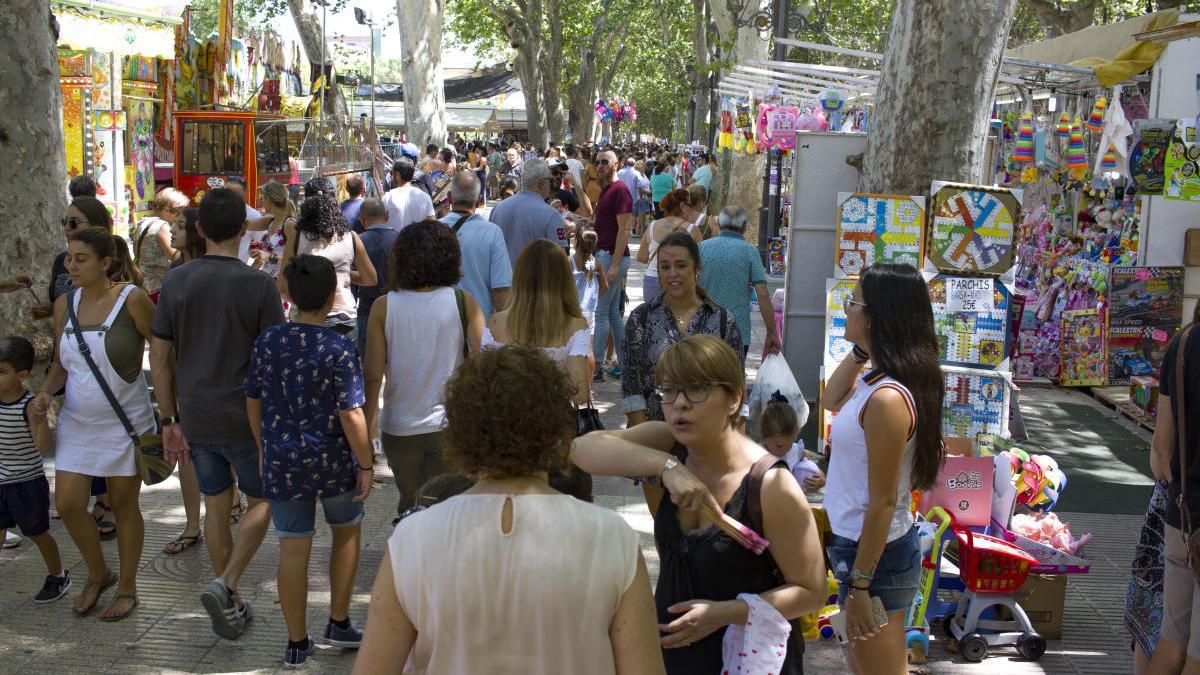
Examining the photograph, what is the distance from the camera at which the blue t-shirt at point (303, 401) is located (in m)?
4.29

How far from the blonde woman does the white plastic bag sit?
1.58m

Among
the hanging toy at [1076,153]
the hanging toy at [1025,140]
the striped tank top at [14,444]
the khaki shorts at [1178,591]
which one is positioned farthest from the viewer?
the hanging toy at [1025,140]

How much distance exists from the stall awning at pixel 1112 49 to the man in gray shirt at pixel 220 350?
8493 millimetres

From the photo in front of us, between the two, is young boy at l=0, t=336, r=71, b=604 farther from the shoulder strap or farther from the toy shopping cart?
the toy shopping cart

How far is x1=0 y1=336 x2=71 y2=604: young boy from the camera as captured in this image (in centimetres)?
498

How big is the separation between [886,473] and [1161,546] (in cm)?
134

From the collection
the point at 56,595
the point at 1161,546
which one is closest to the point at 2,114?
the point at 56,595

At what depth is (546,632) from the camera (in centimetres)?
212

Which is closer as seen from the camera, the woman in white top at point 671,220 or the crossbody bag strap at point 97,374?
the crossbody bag strap at point 97,374

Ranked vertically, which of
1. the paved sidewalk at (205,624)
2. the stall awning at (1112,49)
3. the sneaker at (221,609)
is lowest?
the paved sidewalk at (205,624)

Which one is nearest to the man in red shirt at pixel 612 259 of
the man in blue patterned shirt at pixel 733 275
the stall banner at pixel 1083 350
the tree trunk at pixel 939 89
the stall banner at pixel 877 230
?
the man in blue patterned shirt at pixel 733 275

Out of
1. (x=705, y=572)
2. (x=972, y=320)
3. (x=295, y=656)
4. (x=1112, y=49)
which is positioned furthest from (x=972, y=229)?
(x=1112, y=49)

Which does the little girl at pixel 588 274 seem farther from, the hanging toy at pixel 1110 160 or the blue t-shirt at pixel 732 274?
the hanging toy at pixel 1110 160

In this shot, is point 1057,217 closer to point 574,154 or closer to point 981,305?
point 981,305
